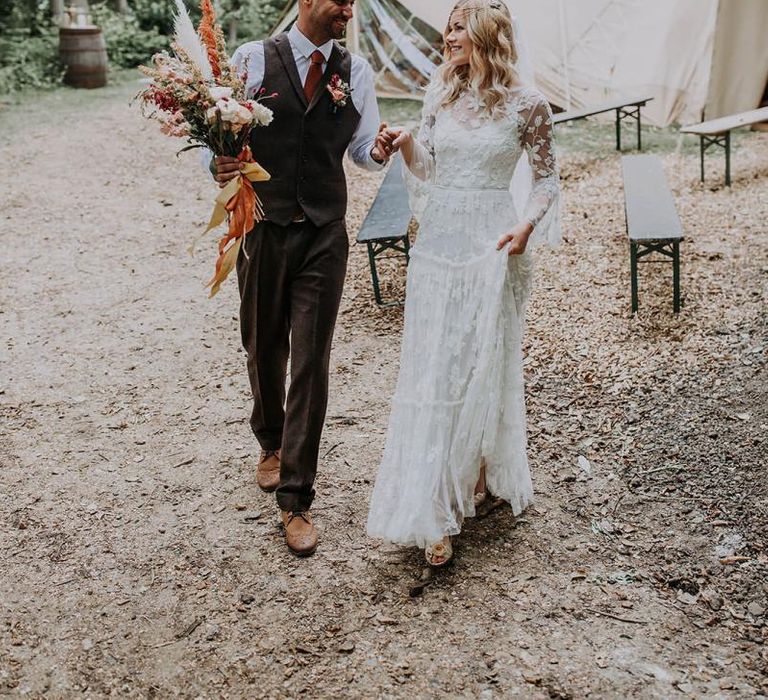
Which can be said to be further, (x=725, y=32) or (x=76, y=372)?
(x=725, y=32)

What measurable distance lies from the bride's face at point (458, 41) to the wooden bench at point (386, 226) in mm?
2426

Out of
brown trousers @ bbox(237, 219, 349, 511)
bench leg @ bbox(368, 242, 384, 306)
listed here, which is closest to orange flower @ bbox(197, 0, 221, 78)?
brown trousers @ bbox(237, 219, 349, 511)

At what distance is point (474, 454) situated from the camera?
11.2 ft

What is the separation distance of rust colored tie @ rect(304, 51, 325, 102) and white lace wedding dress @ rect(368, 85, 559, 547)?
0.46 metres

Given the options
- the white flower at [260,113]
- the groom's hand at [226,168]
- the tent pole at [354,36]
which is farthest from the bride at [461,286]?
the tent pole at [354,36]

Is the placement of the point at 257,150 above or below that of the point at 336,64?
below

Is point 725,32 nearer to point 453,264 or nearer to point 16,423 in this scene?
point 453,264

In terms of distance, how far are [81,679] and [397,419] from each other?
58.9 inches

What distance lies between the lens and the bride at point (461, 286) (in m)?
3.29

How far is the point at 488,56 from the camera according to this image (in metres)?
3.20

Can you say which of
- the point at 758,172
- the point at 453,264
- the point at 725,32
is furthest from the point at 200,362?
the point at 725,32

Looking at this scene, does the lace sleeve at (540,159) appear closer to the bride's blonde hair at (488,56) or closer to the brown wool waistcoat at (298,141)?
the bride's blonde hair at (488,56)

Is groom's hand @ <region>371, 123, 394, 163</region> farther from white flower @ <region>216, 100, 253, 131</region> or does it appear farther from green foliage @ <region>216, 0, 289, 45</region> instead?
green foliage @ <region>216, 0, 289, 45</region>

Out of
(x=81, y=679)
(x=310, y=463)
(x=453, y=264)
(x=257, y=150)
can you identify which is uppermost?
(x=257, y=150)
